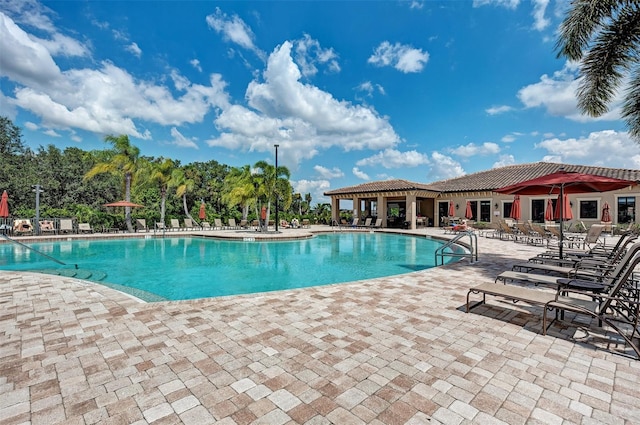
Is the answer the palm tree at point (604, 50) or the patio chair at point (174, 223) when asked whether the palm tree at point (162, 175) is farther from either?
the palm tree at point (604, 50)

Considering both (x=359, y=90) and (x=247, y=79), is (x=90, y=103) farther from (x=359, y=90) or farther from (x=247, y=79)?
(x=359, y=90)

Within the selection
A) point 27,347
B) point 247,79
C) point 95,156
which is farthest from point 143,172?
point 27,347

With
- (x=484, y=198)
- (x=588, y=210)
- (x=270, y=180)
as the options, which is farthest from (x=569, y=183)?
(x=484, y=198)

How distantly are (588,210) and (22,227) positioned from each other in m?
35.8

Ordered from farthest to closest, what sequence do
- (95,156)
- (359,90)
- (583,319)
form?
(95,156), (359,90), (583,319)

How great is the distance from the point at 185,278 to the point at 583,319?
9.10 metres

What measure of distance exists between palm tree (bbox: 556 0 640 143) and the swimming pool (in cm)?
796

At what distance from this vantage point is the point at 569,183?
7.09 metres

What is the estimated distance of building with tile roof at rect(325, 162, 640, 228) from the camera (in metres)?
19.2

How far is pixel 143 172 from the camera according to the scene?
22500 mm

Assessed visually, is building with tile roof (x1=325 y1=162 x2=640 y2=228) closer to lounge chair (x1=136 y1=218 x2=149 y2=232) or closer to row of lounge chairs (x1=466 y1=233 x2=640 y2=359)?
lounge chair (x1=136 y1=218 x2=149 y2=232)

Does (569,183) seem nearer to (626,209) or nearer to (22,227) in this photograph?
(626,209)

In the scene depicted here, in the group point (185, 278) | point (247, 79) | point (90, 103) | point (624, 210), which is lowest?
point (185, 278)

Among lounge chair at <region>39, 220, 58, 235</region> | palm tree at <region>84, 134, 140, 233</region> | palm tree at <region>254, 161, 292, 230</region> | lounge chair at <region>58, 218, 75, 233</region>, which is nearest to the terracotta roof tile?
palm tree at <region>254, 161, 292, 230</region>
